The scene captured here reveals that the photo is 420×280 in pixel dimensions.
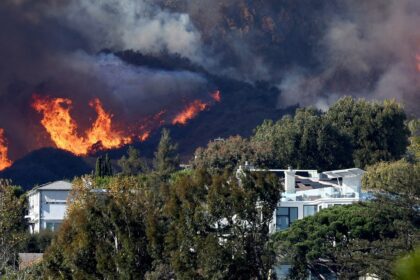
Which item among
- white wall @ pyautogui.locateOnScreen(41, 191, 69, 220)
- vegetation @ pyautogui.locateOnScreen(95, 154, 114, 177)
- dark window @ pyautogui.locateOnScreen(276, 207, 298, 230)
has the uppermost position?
vegetation @ pyautogui.locateOnScreen(95, 154, 114, 177)

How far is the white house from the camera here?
3858 inches

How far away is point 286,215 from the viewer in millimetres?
98312

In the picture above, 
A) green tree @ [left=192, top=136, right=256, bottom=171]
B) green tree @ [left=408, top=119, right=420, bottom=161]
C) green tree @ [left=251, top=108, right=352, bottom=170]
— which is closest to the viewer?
green tree @ [left=192, top=136, right=256, bottom=171]

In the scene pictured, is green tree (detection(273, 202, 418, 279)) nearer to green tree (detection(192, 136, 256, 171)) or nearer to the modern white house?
the modern white house

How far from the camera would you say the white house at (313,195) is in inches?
3858

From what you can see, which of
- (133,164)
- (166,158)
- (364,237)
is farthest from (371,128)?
(364,237)

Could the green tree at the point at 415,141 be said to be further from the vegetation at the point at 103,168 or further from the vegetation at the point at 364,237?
the vegetation at the point at 364,237

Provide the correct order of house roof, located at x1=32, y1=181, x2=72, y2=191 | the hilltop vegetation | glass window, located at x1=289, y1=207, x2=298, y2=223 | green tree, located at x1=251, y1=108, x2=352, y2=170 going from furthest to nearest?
1. green tree, located at x1=251, y1=108, x2=352, y2=170
2. house roof, located at x1=32, y1=181, x2=72, y2=191
3. glass window, located at x1=289, y1=207, x2=298, y2=223
4. the hilltop vegetation

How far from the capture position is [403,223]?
62.9m

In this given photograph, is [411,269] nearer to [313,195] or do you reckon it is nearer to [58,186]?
[313,195]

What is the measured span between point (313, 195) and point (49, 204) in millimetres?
25791

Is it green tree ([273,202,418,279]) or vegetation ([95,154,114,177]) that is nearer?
green tree ([273,202,418,279])

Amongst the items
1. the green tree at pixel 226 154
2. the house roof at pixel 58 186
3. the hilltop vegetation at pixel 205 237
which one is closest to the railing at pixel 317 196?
the green tree at pixel 226 154

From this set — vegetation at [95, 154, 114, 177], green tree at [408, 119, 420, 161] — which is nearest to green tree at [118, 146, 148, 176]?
vegetation at [95, 154, 114, 177]
